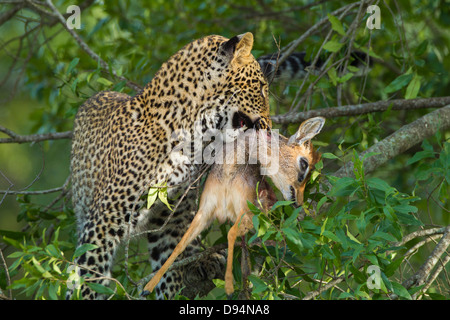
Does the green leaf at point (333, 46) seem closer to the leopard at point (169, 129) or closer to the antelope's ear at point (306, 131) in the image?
the leopard at point (169, 129)

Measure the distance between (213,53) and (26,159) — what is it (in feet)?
20.7

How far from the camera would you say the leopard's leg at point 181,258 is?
14.6 ft

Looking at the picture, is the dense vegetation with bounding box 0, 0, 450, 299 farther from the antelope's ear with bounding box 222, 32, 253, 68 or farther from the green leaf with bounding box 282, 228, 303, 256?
the antelope's ear with bounding box 222, 32, 253, 68

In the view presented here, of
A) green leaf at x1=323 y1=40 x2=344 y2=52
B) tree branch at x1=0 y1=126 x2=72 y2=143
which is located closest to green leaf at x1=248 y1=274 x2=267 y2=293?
green leaf at x1=323 y1=40 x2=344 y2=52

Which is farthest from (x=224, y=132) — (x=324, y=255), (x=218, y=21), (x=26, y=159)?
(x=26, y=159)

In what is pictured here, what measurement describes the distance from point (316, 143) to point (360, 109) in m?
0.61

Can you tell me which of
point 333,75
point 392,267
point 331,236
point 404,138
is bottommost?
point 392,267

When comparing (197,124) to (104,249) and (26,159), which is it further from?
(26,159)

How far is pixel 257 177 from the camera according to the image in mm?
3605

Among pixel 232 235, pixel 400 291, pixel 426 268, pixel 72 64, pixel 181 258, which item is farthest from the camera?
pixel 72 64

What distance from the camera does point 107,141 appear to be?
4.50m

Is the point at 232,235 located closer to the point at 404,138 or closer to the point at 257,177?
the point at 257,177

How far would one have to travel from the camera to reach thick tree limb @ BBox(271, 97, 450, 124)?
4.55 metres

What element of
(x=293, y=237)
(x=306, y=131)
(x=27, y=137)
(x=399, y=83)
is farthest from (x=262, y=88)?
(x=27, y=137)
